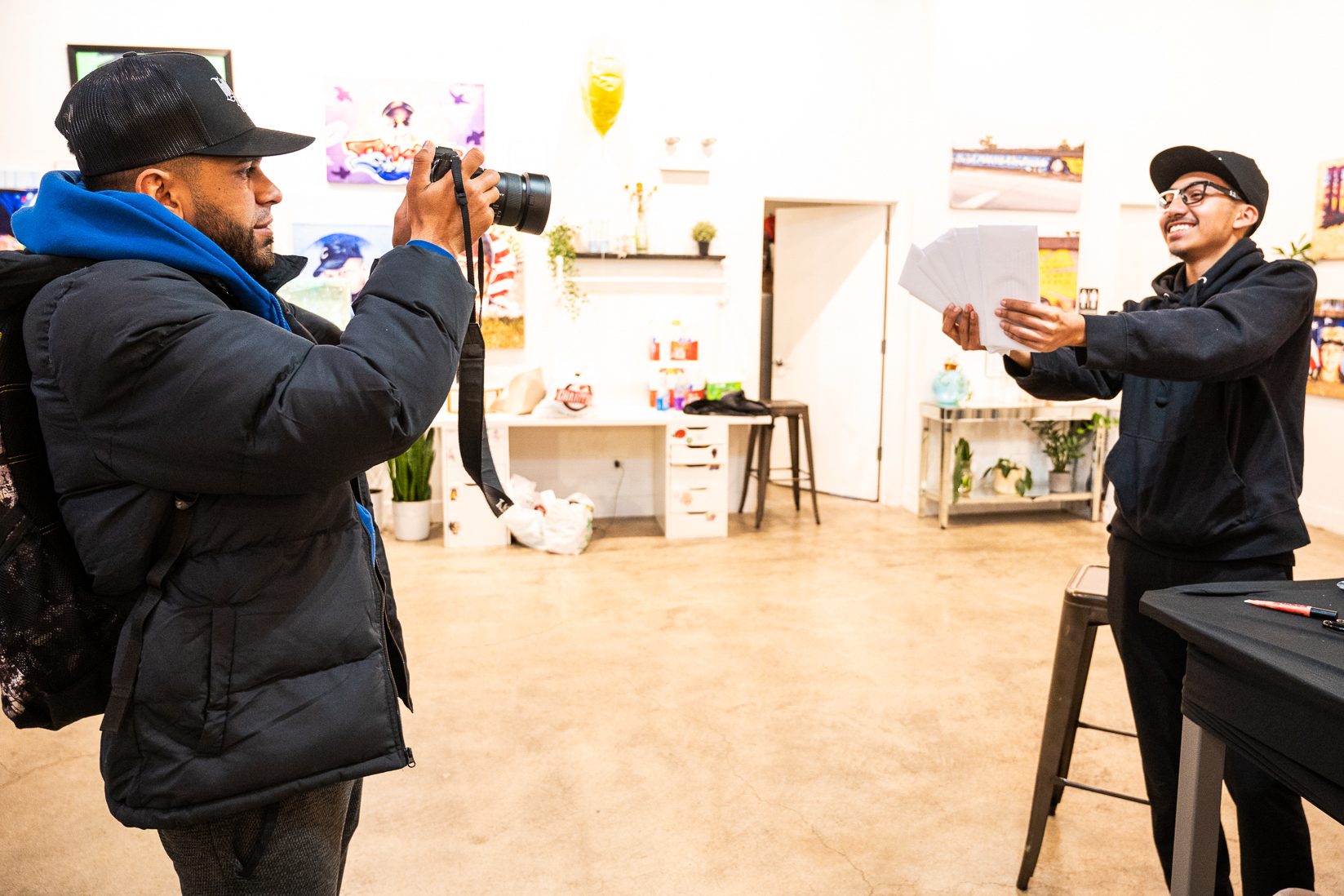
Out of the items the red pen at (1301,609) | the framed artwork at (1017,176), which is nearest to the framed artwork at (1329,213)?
the framed artwork at (1017,176)

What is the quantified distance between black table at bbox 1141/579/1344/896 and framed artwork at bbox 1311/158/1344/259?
4982mm

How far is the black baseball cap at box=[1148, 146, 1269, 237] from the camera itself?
1.80 metres

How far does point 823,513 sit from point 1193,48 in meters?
3.66

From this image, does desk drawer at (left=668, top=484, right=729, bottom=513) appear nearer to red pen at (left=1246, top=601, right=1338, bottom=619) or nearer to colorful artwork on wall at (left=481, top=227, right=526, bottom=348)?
colorful artwork on wall at (left=481, top=227, right=526, bottom=348)

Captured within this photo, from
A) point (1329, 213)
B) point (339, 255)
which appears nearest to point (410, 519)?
point (339, 255)

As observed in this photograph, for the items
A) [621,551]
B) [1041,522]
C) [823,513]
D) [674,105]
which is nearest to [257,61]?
[674,105]

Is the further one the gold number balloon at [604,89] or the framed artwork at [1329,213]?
the framed artwork at [1329,213]

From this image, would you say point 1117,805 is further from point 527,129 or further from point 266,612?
point 527,129

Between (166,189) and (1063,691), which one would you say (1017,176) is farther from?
(166,189)

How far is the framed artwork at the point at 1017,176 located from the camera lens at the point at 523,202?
15.7ft

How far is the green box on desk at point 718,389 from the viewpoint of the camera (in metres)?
5.48

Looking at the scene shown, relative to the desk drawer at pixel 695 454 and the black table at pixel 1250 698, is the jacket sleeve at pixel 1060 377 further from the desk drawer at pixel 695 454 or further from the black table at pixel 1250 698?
the desk drawer at pixel 695 454

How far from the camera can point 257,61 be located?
5078 mm

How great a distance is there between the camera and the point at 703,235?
551cm
